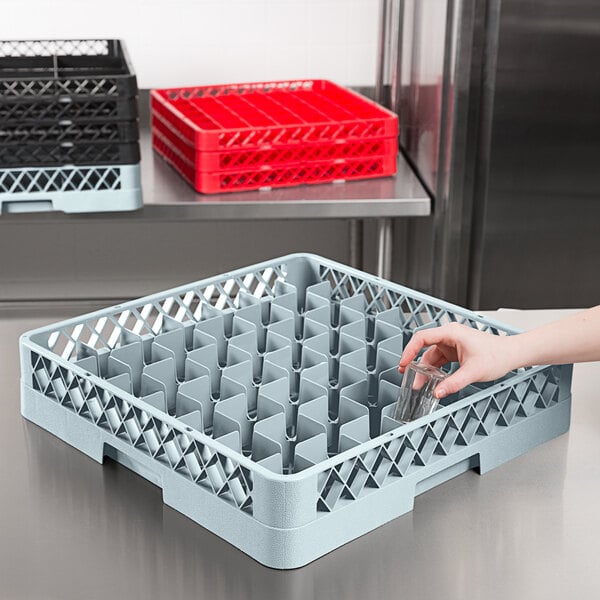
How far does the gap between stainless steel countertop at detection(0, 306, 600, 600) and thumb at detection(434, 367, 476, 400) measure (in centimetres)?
11

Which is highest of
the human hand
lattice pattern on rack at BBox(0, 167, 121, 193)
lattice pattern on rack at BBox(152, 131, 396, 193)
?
the human hand

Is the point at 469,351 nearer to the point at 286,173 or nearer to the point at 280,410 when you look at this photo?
the point at 280,410

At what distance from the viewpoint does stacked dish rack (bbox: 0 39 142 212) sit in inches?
87.8

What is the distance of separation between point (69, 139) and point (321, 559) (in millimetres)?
1456

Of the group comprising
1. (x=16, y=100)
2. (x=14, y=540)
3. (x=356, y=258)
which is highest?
(x=16, y=100)

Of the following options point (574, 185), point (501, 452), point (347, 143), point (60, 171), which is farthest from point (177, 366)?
point (574, 185)

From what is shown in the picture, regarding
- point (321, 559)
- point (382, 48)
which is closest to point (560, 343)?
point (321, 559)

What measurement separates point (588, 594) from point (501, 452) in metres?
0.24

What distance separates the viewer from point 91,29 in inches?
121

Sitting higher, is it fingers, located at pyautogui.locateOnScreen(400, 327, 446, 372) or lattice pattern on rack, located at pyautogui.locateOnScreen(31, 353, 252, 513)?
fingers, located at pyautogui.locateOnScreen(400, 327, 446, 372)

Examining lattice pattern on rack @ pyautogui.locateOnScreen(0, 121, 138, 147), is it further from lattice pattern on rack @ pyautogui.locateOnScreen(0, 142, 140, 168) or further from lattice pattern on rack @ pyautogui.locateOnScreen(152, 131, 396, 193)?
lattice pattern on rack @ pyautogui.locateOnScreen(152, 131, 396, 193)

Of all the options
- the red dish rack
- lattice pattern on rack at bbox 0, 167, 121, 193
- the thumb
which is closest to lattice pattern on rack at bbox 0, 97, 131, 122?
lattice pattern on rack at bbox 0, 167, 121, 193

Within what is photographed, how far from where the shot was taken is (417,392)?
120 centimetres

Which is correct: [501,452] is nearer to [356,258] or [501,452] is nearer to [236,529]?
[236,529]
